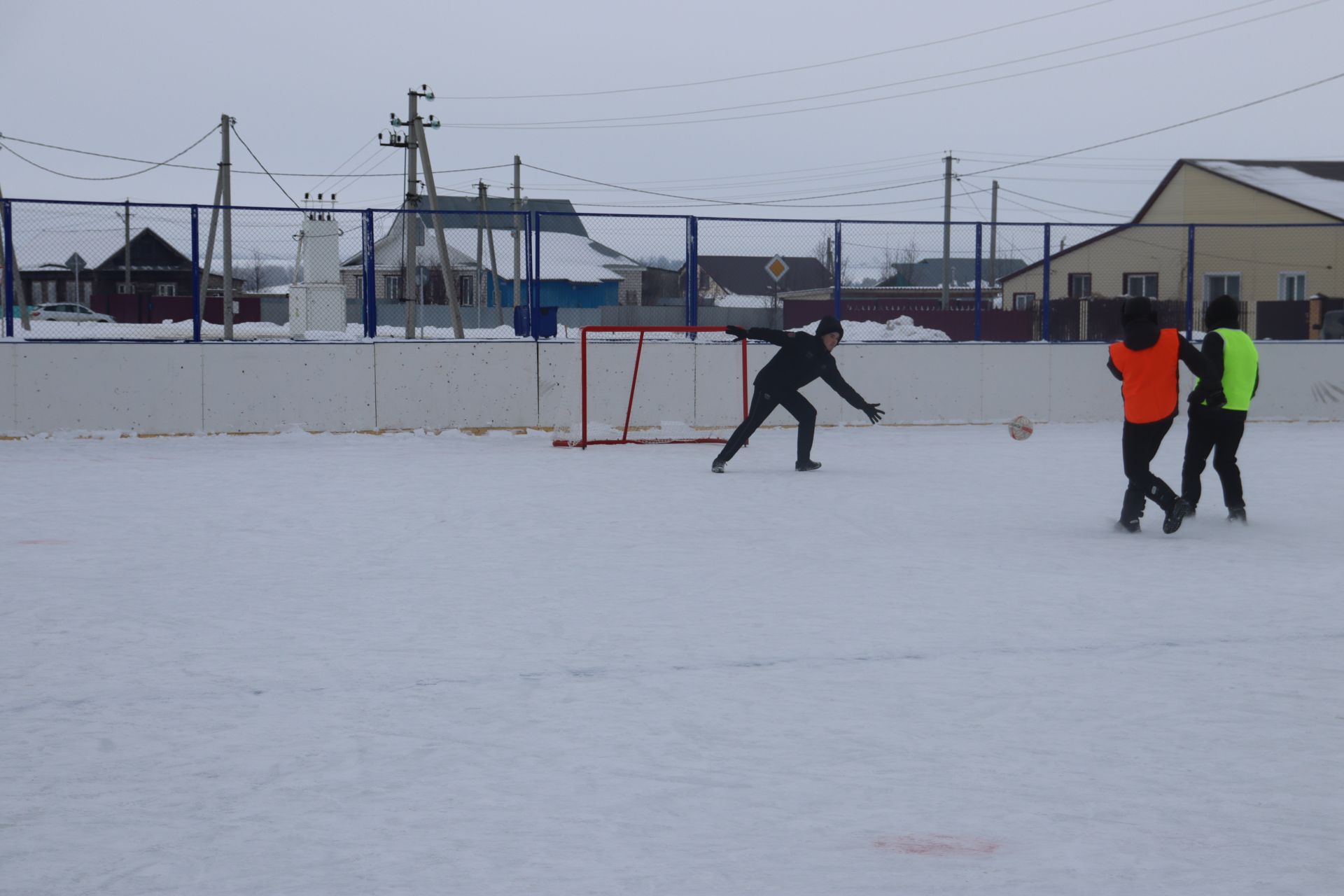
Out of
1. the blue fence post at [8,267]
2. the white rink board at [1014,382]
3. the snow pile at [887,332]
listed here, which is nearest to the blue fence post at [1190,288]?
the white rink board at [1014,382]

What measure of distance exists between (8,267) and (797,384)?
8.70m

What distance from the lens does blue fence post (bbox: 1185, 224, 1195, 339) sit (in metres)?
18.4

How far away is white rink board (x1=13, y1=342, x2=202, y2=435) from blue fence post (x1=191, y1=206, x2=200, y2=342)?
1.43ft

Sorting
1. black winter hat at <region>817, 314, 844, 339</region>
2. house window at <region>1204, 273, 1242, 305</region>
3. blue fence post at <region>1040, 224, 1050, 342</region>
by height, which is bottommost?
black winter hat at <region>817, 314, 844, 339</region>

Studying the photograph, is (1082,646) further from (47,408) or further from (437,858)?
(47,408)

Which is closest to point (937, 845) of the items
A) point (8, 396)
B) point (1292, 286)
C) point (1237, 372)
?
point (1237, 372)

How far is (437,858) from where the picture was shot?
326cm

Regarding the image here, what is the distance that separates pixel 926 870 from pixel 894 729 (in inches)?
45.2

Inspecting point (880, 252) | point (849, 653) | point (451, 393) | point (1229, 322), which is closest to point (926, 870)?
point (849, 653)

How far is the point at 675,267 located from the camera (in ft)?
57.5

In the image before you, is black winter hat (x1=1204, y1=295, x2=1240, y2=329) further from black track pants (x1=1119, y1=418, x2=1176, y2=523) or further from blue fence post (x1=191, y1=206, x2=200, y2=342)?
blue fence post (x1=191, y1=206, x2=200, y2=342)

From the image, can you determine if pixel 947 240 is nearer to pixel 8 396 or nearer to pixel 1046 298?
pixel 1046 298

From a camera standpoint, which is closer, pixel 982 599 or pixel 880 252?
pixel 982 599

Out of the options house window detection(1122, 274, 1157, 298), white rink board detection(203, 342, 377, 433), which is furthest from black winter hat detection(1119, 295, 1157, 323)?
house window detection(1122, 274, 1157, 298)
